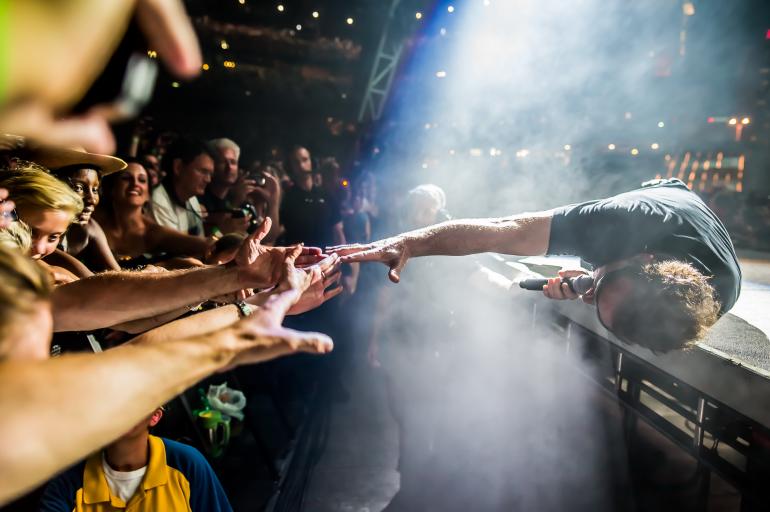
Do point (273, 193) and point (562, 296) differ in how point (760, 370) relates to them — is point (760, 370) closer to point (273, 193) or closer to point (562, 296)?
point (562, 296)

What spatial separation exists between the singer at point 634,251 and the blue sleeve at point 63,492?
183cm

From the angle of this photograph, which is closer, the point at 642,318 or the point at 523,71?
the point at 642,318

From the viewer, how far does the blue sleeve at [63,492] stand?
1.85 meters

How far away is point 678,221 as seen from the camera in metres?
2.22

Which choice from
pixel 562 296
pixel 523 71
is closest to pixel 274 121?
pixel 523 71

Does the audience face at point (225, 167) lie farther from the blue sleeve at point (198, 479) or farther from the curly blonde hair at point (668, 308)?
the curly blonde hair at point (668, 308)

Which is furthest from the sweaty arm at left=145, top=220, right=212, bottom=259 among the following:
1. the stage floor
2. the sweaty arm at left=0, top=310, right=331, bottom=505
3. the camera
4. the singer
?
the stage floor

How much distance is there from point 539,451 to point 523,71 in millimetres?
6428

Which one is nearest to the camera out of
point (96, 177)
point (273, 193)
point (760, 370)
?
point (760, 370)

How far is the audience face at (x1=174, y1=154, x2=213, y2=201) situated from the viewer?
14.0 feet

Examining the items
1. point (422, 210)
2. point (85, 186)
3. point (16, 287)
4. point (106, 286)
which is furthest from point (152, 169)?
point (16, 287)

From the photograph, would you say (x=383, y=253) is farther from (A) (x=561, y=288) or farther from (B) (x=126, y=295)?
(B) (x=126, y=295)

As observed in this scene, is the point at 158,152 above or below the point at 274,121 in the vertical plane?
below

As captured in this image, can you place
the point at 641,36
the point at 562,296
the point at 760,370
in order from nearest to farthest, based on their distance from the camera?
the point at 760,370 → the point at 562,296 → the point at 641,36
